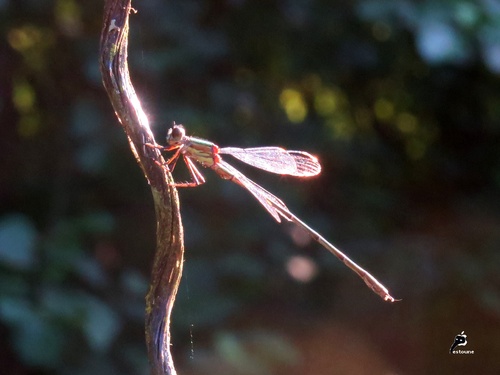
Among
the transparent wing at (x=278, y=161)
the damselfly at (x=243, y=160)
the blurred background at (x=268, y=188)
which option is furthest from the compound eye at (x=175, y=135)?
the blurred background at (x=268, y=188)

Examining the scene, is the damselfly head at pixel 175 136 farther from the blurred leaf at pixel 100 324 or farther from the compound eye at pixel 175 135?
the blurred leaf at pixel 100 324

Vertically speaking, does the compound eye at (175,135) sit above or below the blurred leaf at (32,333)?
below

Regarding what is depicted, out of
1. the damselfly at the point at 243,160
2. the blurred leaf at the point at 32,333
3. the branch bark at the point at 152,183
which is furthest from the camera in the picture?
the blurred leaf at the point at 32,333

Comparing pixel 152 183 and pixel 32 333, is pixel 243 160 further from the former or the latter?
pixel 32 333

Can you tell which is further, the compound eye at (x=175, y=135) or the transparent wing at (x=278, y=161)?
the transparent wing at (x=278, y=161)

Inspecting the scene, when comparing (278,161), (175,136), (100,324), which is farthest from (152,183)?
(100,324)

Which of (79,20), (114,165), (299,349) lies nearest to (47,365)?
(114,165)

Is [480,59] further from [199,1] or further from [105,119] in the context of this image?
[105,119]
